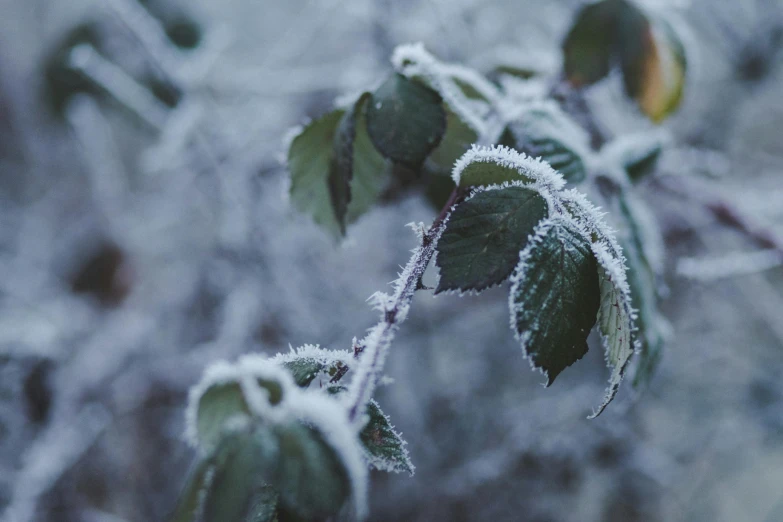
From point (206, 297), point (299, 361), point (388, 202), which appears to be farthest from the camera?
point (206, 297)

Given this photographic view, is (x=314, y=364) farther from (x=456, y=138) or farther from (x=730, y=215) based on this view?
(x=730, y=215)

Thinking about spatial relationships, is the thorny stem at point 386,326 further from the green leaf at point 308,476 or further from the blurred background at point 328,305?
the blurred background at point 328,305

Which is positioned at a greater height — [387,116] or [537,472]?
[387,116]

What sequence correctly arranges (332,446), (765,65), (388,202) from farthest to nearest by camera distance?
(765,65)
(388,202)
(332,446)

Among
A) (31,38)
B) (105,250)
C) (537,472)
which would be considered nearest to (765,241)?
(537,472)

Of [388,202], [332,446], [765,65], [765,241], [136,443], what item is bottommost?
[332,446]

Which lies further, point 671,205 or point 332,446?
point 671,205

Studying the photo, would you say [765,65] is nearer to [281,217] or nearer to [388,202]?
[388,202]
